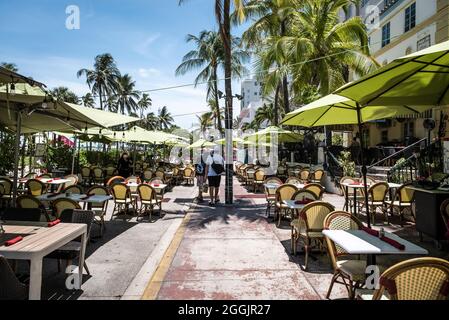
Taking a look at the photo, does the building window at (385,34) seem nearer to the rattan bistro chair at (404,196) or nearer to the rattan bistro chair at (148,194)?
the rattan bistro chair at (404,196)

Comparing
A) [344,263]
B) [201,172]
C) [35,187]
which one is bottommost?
[344,263]

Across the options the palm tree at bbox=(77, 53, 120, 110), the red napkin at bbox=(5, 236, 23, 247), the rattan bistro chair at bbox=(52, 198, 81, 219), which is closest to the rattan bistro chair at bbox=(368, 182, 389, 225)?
the rattan bistro chair at bbox=(52, 198, 81, 219)

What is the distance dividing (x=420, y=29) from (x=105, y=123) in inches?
693

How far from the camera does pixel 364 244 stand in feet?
11.8

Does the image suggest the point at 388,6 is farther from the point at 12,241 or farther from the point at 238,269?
the point at 12,241

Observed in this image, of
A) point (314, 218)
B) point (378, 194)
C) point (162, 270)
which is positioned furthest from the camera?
point (378, 194)

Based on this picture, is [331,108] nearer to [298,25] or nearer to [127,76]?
[298,25]

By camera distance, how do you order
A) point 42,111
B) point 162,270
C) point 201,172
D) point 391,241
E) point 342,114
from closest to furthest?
point 391,241
point 162,270
point 342,114
point 42,111
point 201,172

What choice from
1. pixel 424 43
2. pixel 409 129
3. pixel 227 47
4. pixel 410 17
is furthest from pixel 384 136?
pixel 227 47

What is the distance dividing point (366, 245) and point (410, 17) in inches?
804

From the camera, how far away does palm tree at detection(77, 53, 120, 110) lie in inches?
2111

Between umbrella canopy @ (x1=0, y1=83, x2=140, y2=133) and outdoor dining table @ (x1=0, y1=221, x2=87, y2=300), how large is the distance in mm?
2267

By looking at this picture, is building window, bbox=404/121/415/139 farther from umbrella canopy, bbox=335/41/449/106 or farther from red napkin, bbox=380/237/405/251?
red napkin, bbox=380/237/405/251

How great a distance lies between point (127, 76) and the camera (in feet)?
228
